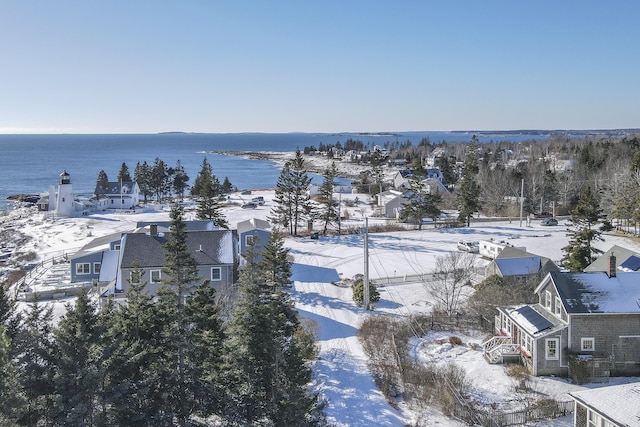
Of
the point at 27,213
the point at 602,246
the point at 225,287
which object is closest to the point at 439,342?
the point at 225,287

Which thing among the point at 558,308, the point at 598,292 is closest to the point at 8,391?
the point at 558,308

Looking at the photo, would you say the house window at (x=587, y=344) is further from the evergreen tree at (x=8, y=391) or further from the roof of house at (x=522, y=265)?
the evergreen tree at (x=8, y=391)

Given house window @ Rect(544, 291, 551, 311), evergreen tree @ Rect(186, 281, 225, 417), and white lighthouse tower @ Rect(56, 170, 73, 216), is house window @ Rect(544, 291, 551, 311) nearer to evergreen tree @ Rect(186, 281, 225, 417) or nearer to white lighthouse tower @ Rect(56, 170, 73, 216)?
evergreen tree @ Rect(186, 281, 225, 417)

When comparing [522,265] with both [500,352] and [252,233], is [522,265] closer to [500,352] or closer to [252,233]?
[500,352]

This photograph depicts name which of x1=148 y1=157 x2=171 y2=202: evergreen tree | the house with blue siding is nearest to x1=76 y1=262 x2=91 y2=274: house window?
the house with blue siding

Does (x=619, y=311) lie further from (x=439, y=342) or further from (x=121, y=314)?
(x=121, y=314)
